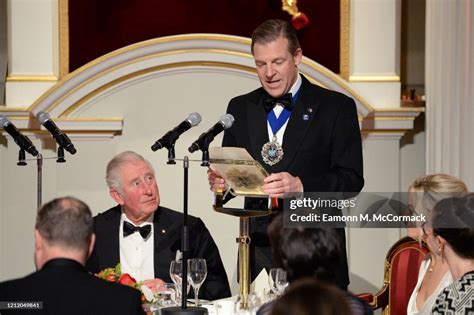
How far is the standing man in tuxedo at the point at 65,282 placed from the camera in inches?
122

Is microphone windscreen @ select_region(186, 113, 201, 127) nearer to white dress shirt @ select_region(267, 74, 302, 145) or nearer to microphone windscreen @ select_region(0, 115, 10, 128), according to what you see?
white dress shirt @ select_region(267, 74, 302, 145)

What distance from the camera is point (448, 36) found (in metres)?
6.48

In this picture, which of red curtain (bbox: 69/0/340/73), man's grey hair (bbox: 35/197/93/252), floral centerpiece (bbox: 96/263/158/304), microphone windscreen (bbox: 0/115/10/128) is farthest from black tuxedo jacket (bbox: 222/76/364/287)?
red curtain (bbox: 69/0/340/73)

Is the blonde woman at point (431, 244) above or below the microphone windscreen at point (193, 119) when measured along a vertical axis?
below

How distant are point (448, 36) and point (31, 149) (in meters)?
2.94

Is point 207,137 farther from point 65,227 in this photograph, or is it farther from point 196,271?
point 65,227

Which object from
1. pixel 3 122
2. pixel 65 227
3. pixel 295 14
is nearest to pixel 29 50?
pixel 295 14

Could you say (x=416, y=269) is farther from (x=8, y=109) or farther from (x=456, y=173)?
(x=8, y=109)

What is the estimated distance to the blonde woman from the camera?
4484 millimetres

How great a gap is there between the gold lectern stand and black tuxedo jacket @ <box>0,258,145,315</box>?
121cm

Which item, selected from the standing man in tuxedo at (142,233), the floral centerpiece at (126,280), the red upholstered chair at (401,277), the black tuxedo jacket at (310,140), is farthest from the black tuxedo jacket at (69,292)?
the red upholstered chair at (401,277)

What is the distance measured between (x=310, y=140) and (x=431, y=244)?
0.75m

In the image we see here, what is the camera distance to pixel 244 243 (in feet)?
14.3

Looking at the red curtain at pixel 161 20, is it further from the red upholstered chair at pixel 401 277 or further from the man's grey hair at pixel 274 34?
the man's grey hair at pixel 274 34
